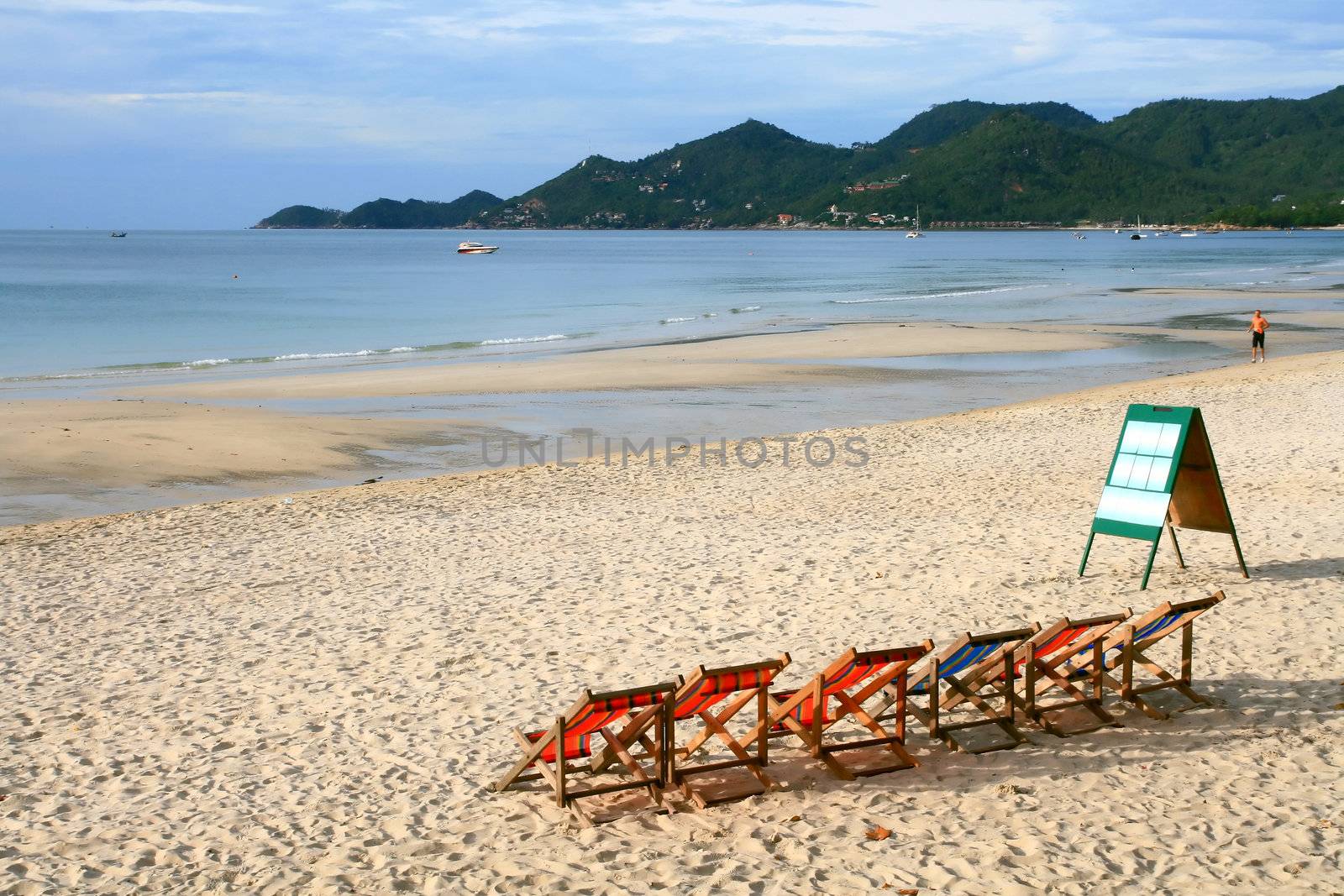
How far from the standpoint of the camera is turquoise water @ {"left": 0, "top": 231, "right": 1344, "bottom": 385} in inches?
1405

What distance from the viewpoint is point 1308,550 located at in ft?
32.3

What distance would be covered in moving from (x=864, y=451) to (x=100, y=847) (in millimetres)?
11827

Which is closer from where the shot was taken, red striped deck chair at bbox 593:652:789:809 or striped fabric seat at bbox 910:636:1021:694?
red striped deck chair at bbox 593:652:789:809

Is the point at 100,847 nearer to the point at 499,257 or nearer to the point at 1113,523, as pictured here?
the point at 1113,523

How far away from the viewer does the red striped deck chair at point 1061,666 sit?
625cm

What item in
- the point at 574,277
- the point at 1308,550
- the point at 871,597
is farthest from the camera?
the point at 574,277

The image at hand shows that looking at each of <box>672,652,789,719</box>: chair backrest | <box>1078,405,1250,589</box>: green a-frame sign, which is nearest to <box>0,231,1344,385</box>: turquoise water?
<box>1078,405,1250,589</box>: green a-frame sign

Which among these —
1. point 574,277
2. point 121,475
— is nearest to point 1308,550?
point 121,475

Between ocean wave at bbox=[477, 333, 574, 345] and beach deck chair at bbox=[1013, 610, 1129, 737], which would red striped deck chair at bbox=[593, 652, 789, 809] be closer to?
beach deck chair at bbox=[1013, 610, 1129, 737]

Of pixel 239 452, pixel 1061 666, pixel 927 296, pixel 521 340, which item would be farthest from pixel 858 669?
pixel 927 296

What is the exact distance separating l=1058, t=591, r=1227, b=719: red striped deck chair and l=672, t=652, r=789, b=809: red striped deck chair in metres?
1.98

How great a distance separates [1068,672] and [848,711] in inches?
64.0

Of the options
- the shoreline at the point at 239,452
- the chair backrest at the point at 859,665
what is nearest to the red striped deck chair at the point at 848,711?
the chair backrest at the point at 859,665

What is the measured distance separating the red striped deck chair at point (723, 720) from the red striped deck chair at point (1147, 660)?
6.50 feet
